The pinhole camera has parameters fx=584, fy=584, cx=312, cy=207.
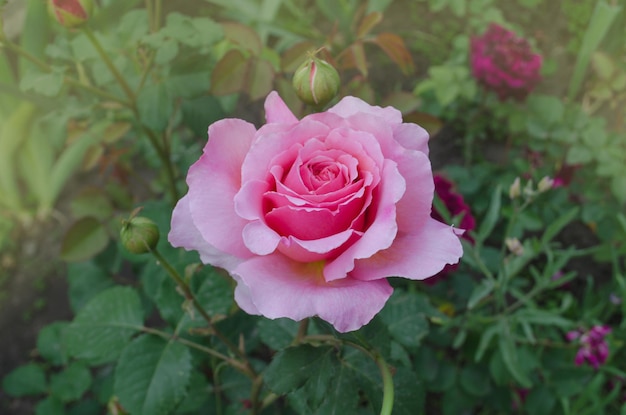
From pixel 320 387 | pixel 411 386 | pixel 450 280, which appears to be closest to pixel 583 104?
pixel 450 280

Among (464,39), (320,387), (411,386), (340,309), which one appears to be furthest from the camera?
(464,39)

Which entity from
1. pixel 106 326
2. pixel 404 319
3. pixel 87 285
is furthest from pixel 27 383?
pixel 404 319

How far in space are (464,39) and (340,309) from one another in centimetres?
138

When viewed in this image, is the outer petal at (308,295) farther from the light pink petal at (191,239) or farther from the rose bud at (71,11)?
the rose bud at (71,11)

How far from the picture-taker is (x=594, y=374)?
125 cm

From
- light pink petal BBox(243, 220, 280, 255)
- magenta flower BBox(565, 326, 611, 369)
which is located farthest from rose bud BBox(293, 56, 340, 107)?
magenta flower BBox(565, 326, 611, 369)

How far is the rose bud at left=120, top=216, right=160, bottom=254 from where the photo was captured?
2.04 ft

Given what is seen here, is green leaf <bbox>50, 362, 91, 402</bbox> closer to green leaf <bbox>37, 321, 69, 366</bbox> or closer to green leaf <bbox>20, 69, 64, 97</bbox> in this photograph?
green leaf <bbox>37, 321, 69, 366</bbox>

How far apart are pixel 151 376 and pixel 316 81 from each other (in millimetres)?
489

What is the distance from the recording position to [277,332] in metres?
0.93

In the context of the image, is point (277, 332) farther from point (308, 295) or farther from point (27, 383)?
point (27, 383)

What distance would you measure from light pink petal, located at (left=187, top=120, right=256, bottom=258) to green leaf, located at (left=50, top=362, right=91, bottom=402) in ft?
2.76

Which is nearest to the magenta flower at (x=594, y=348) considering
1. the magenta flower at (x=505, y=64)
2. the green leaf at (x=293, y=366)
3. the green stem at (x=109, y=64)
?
the magenta flower at (x=505, y=64)

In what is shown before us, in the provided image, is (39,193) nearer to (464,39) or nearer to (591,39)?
(464,39)
